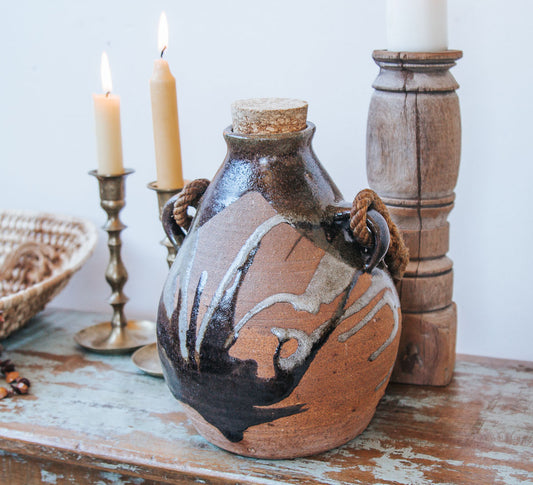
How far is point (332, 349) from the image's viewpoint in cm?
64

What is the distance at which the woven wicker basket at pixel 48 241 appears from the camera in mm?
979

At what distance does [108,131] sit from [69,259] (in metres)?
0.27

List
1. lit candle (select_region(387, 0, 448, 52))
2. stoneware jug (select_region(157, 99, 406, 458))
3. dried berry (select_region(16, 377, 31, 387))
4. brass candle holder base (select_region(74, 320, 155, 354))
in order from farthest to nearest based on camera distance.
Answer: brass candle holder base (select_region(74, 320, 155, 354)) → dried berry (select_region(16, 377, 31, 387)) → lit candle (select_region(387, 0, 448, 52)) → stoneware jug (select_region(157, 99, 406, 458))

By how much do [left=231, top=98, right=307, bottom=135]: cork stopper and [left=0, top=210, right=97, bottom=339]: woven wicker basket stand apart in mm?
436

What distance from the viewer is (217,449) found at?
0.72 m

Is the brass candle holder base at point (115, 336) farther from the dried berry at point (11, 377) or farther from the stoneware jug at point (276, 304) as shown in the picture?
the stoneware jug at point (276, 304)

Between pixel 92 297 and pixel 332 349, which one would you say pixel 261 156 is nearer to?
pixel 332 349

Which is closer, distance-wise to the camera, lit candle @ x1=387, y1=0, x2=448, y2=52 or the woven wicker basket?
lit candle @ x1=387, y1=0, x2=448, y2=52

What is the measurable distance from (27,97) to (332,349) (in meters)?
0.78

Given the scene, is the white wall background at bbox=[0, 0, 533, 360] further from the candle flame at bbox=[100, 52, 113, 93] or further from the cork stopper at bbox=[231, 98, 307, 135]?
the cork stopper at bbox=[231, 98, 307, 135]

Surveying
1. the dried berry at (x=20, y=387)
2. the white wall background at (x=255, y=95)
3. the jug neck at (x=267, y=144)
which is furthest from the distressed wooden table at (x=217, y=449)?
the jug neck at (x=267, y=144)

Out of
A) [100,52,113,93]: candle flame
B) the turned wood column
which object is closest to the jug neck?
the turned wood column

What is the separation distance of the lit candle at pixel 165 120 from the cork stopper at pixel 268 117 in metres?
0.16

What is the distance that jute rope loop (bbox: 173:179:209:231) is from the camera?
729 mm
